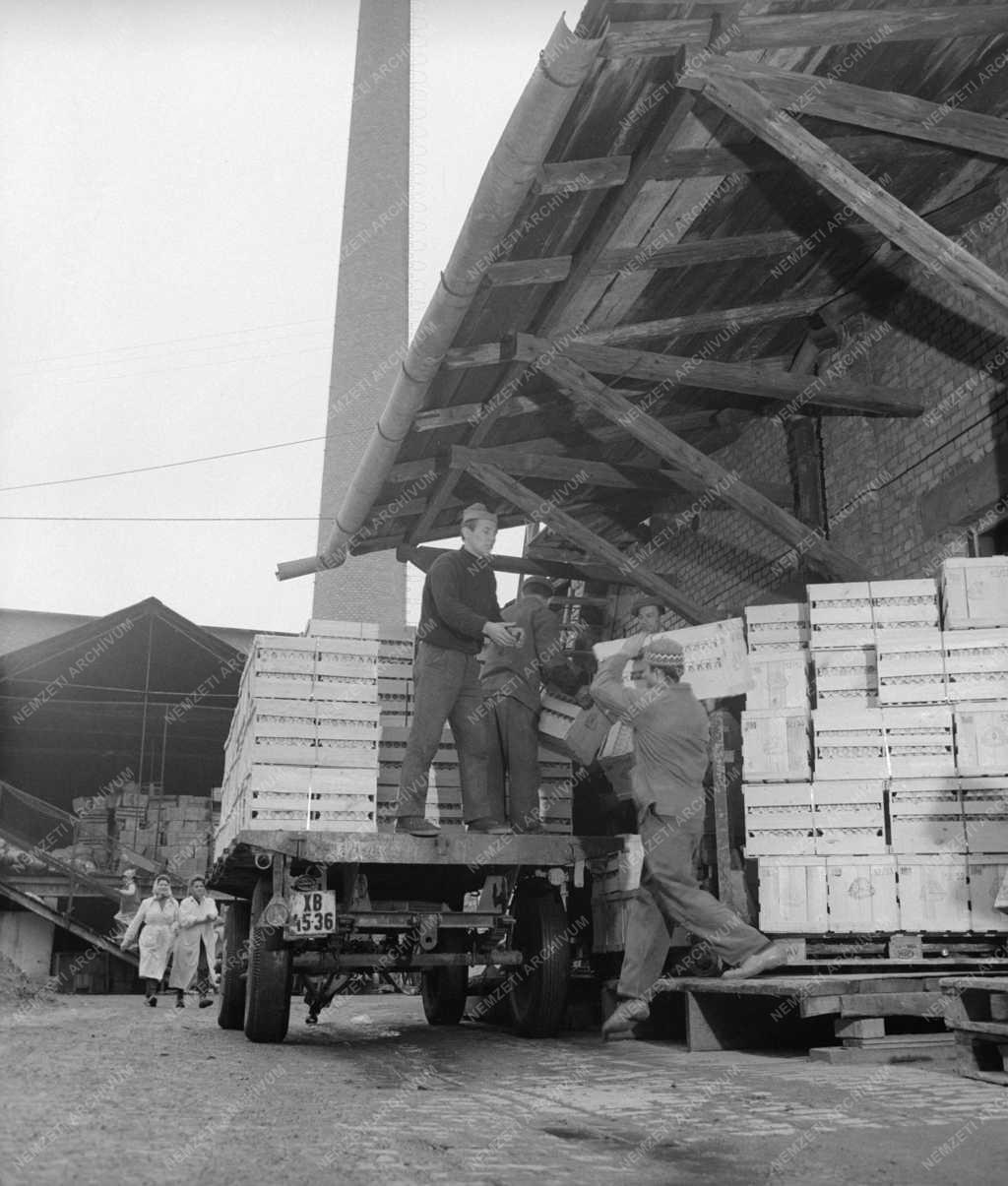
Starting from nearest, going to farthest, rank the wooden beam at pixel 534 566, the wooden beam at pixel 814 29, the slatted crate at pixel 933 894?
the wooden beam at pixel 814 29 → the slatted crate at pixel 933 894 → the wooden beam at pixel 534 566

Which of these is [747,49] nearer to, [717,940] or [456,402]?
[456,402]

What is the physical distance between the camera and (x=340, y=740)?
27.1ft

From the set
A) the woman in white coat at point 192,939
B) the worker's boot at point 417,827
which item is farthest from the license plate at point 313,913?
the woman in white coat at point 192,939

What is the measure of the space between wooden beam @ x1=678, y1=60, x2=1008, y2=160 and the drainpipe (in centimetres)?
82

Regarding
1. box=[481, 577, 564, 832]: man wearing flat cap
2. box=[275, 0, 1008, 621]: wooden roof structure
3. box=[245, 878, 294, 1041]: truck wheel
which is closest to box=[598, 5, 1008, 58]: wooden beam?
box=[275, 0, 1008, 621]: wooden roof structure

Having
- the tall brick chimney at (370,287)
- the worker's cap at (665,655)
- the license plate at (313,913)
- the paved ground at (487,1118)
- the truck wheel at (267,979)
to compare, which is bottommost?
the paved ground at (487,1118)

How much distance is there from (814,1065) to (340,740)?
3352mm

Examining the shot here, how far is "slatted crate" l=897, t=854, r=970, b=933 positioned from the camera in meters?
7.84

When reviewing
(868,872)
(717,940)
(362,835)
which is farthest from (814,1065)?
(362,835)

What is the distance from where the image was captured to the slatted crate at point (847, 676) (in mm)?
8609

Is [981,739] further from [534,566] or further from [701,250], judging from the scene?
[534,566]

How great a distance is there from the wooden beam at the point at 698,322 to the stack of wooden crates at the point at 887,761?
2670 mm

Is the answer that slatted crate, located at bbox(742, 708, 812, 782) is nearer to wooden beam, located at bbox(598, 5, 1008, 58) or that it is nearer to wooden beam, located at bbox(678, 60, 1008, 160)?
wooden beam, located at bbox(678, 60, 1008, 160)

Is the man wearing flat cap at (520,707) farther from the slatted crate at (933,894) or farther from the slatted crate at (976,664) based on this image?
the slatted crate at (976,664)
